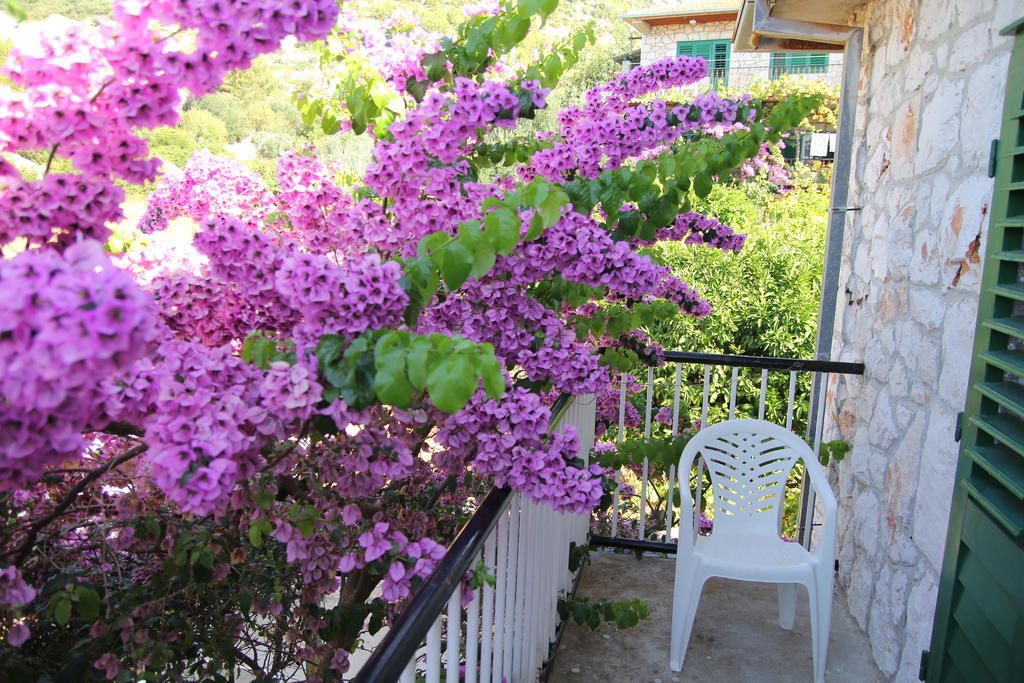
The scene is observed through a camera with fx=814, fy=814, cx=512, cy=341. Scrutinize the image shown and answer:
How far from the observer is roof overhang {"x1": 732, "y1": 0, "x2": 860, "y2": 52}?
3.26 m

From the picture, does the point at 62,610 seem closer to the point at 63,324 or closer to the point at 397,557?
the point at 397,557

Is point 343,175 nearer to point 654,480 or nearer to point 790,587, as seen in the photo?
point 790,587

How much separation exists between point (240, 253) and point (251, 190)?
115cm

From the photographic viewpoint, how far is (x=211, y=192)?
230 cm

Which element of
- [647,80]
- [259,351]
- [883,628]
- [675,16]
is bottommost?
[883,628]

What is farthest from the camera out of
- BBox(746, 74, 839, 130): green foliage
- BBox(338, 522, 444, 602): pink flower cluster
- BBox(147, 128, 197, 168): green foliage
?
BBox(746, 74, 839, 130): green foliage

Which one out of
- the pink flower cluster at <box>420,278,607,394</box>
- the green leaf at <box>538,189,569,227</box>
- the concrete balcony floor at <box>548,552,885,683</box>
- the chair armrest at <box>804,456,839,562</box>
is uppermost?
the green leaf at <box>538,189,569,227</box>

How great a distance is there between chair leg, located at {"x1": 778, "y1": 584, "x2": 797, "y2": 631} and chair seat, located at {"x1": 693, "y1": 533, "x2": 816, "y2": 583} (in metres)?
0.22

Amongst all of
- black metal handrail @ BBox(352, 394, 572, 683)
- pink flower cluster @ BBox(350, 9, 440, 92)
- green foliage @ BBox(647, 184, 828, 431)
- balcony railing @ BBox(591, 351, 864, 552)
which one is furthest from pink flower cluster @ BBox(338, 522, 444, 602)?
green foliage @ BBox(647, 184, 828, 431)

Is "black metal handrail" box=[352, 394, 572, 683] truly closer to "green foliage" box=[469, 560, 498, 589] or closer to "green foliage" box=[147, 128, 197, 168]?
"green foliage" box=[469, 560, 498, 589]

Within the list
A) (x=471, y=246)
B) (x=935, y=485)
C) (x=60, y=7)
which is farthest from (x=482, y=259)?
(x=60, y=7)

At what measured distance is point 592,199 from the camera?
2.02 metres

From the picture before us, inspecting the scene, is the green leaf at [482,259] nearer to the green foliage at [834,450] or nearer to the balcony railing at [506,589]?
the balcony railing at [506,589]

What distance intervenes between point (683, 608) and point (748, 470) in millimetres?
646
